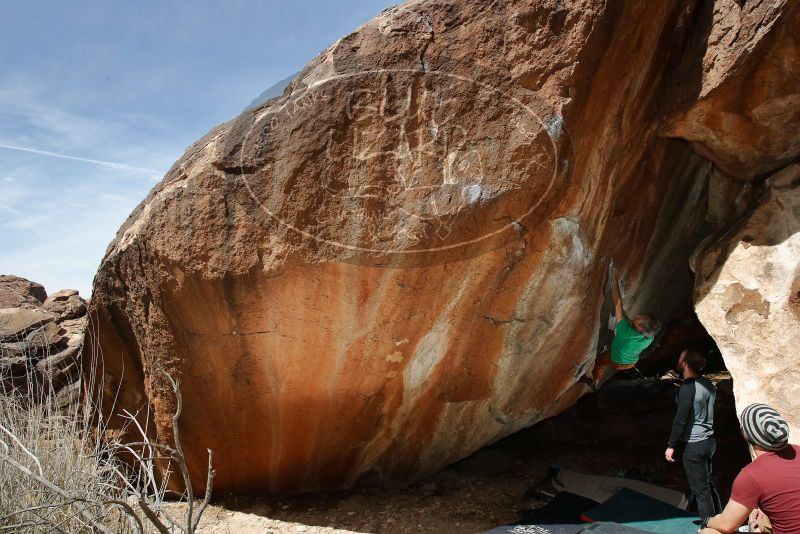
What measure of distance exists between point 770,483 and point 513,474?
2.16 meters

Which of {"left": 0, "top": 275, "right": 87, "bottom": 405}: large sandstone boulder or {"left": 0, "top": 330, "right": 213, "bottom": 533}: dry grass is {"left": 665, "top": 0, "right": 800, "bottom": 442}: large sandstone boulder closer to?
{"left": 0, "top": 330, "right": 213, "bottom": 533}: dry grass

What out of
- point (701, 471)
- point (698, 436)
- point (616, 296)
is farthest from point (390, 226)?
point (701, 471)

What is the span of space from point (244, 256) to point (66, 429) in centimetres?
108

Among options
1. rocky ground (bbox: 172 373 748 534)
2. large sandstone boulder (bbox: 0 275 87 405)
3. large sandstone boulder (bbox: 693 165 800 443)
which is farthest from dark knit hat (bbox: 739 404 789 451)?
large sandstone boulder (bbox: 0 275 87 405)

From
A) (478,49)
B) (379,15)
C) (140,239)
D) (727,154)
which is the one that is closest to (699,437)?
(727,154)

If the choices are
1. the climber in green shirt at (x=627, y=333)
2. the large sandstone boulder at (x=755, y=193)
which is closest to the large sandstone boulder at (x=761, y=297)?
the large sandstone boulder at (x=755, y=193)

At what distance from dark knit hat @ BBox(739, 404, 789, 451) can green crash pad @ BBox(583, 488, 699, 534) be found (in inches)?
39.6

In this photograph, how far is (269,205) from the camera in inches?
111

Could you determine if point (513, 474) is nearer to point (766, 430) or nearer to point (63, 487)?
point (766, 430)

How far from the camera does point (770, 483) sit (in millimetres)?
2158

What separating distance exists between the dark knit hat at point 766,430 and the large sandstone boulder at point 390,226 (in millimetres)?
1085

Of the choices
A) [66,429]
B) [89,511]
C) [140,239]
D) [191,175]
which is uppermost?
[191,175]

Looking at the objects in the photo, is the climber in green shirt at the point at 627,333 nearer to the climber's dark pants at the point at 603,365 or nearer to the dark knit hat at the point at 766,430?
the climber's dark pants at the point at 603,365

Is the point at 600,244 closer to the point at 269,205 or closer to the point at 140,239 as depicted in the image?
the point at 269,205
